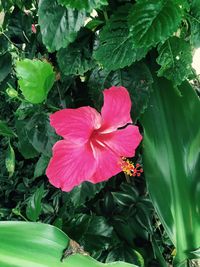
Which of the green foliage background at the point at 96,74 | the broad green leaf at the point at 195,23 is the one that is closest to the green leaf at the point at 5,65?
the green foliage background at the point at 96,74

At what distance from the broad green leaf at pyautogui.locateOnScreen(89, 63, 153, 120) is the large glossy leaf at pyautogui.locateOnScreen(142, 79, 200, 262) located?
4 cm

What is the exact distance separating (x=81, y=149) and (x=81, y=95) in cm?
16

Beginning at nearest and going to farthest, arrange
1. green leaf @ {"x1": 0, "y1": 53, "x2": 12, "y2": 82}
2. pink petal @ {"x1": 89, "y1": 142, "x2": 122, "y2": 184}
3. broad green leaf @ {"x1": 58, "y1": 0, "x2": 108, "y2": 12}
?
broad green leaf @ {"x1": 58, "y1": 0, "x2": 108, "y2": 12}
pink petal @ {"x1": 89, "y1": 142, "x2": 122, "y2": 184}
green leaf @ {"x1": 0, "y1": 53, "x2": 12, "y2": 82}

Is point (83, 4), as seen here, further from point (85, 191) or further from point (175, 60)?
point (85, 191)

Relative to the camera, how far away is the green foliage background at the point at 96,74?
484 mm

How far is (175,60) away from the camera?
525mm

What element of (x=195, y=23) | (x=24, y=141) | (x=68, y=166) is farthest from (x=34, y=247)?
(x=195, y=23)

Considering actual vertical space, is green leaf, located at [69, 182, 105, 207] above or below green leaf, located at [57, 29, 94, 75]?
below

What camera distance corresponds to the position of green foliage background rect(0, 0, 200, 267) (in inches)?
19.1

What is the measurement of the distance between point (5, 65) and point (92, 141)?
29cm

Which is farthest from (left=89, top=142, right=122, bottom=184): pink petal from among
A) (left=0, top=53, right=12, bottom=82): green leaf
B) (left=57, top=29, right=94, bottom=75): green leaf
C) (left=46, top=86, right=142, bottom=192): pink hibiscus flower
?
(left=0, top=53, right=12, bottom=82): green leaf

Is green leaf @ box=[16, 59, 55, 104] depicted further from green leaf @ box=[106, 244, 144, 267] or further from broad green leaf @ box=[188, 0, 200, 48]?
green leaf @ box=[106, 244, 144, 267]

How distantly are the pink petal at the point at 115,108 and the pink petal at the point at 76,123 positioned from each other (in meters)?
0.01

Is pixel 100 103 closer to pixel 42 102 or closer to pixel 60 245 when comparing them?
pixel 42 102
